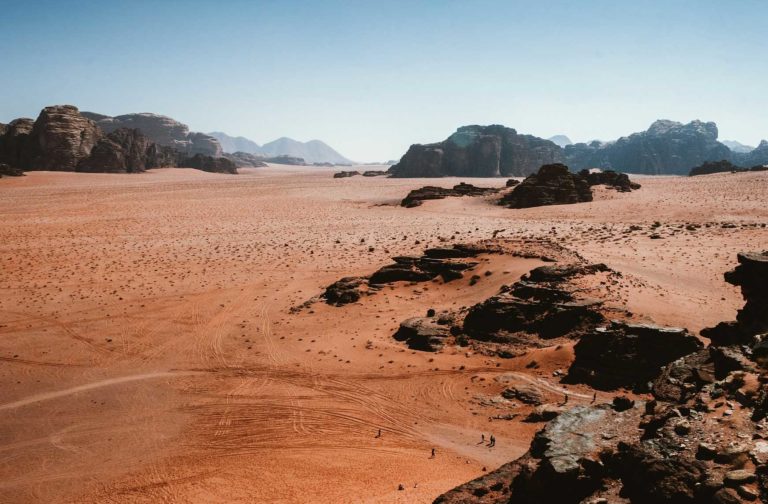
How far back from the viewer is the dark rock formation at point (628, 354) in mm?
12875

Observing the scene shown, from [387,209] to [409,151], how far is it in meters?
83.3

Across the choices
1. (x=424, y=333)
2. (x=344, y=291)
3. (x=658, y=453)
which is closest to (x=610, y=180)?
(x=344, y=291)

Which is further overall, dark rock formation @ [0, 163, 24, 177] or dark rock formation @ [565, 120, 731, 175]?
dark rock formation @ [565, 120, 731, 175]

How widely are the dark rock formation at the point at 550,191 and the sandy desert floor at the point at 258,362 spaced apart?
13547 mm

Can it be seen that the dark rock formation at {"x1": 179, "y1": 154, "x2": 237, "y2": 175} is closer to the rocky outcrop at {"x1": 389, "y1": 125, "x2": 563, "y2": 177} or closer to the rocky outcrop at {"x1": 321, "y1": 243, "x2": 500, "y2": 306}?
the rocky outcrop at {"x1": 389, "y1": 125, "x2": 563, "y2": 177}

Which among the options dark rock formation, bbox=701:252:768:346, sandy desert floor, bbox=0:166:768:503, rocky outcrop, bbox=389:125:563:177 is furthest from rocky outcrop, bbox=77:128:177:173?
dark rock formation, bbox=701:252:768:346

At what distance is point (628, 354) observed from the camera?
13.2m

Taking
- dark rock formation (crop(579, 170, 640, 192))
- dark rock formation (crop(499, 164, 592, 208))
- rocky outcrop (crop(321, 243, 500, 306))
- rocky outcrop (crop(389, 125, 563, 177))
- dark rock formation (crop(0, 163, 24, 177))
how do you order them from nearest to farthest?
1. rocky outcrop (crop(321, 243, 500, 306))
2. dark rock formation (crop(499, 164, 592, 208))
3. dark rock formation (crop(579, 170, 640, 192))
4. dark rock formation (crop(0, 163, 24, 177))
5. rocky outcrop (crop(389, 125, 563, 177))

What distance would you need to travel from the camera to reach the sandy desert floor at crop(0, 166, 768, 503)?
34.2 feet

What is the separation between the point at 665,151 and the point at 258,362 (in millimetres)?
184375

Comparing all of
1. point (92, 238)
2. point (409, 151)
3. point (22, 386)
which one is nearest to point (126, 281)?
point (22, 386)

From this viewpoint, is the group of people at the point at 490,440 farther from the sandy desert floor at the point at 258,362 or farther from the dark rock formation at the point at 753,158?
the dark rock formation at the point at 753,158

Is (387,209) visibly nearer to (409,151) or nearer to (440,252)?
(440,252)

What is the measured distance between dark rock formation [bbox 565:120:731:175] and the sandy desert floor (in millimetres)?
142638
